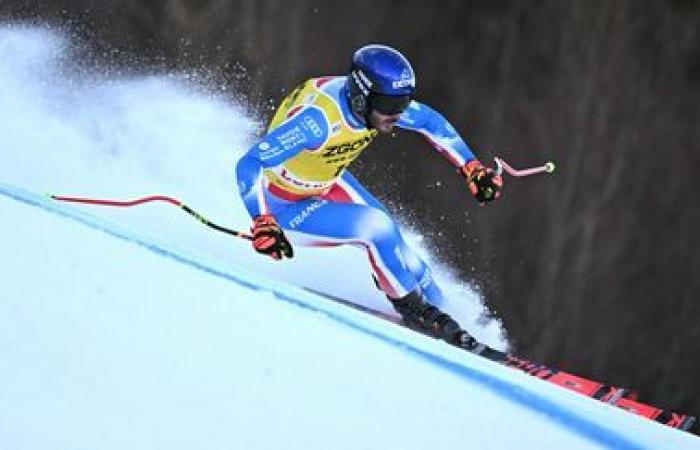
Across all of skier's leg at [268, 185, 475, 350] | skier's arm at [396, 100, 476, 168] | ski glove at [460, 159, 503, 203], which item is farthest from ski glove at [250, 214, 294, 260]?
ski glove at [460, 159, 503, 203]

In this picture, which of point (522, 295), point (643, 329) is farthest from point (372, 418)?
point (643, 329)

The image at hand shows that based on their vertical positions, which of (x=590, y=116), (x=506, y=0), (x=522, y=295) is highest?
(x=506, y=0)

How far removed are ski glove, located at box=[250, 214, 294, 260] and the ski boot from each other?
34 centimetres

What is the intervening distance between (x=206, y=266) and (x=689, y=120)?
145 cm

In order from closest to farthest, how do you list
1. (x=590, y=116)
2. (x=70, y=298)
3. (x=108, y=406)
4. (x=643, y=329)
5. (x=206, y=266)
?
(x=108, y=406) < (x=70, y=298) < (x=206, y=266) < (x=590, y=116) < (x=643, y=329)

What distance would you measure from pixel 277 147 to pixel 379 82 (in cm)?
22

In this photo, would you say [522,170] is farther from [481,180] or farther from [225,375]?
[225,375]

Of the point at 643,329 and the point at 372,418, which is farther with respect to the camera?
the point at 643,329

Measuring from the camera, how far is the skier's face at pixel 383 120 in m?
1.80

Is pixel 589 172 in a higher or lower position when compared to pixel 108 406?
higher

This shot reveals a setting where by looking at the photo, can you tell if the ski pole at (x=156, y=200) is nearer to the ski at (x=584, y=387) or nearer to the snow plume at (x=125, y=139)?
the snow plume at (x=125, y=139)

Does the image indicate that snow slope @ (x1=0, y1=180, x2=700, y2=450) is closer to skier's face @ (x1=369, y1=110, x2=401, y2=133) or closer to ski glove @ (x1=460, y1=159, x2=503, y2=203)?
skier's face @ (x1=369, y1=110, x2=401, y2=133)

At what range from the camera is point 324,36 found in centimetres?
186

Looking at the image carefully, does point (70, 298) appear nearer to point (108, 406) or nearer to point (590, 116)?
point (108, 406)
